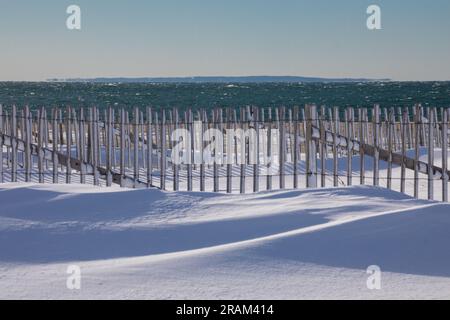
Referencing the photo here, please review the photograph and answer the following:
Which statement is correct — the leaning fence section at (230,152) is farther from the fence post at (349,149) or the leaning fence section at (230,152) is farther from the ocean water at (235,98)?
the ocean water at (235,98)

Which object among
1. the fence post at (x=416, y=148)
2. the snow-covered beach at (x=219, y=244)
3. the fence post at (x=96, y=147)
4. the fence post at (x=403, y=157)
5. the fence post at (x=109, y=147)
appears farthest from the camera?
the fence post at (x=96, y=147)

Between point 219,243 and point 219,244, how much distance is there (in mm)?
32

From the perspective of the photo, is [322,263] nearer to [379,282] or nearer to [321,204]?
[379,282]

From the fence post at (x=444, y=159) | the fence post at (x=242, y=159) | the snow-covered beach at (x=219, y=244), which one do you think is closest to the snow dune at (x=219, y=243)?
the snow-covered beach at (x=219, y=244)

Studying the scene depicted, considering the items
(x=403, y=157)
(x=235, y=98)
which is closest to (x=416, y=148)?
(x=403, y=157)

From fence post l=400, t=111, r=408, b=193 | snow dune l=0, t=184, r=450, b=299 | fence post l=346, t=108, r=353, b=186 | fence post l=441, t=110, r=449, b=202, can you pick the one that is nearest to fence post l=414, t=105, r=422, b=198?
fence post l=400, t=111, r=408, b=193

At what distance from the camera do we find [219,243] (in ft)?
21.3

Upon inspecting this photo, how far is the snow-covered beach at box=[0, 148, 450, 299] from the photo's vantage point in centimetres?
500

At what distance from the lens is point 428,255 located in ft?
19.4

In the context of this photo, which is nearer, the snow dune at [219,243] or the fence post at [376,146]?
the snow dune at [219,243]

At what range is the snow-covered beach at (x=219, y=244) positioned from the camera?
5.00m

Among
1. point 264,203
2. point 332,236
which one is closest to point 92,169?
point 264,203

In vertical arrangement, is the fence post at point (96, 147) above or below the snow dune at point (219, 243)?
above
